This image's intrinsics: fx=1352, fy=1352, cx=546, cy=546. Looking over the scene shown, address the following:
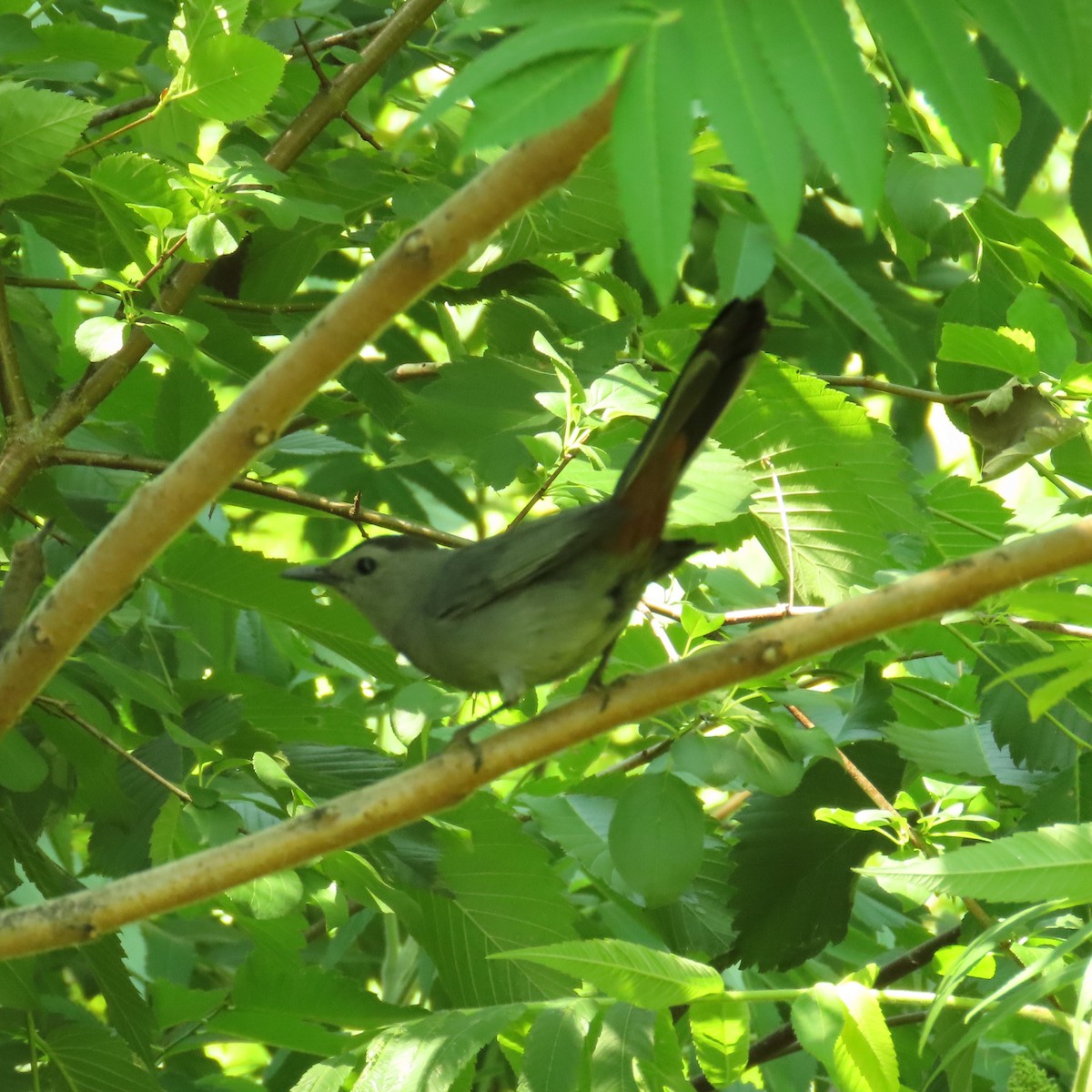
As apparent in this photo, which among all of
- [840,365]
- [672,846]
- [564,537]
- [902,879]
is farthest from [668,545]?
[840,365]

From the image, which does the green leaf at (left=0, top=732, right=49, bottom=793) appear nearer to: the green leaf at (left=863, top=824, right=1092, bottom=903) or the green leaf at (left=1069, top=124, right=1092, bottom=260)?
the green leaf at (left=863, top=824, right=1092, bottom=903)

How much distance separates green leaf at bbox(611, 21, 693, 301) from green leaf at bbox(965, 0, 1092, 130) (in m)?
0.43

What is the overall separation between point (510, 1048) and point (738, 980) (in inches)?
49.1

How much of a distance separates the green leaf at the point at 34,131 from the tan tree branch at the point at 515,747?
1393 millimetres

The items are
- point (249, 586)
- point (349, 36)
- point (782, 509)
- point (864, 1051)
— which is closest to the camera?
point (864, 1051)

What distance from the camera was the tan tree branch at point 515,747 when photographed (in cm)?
209

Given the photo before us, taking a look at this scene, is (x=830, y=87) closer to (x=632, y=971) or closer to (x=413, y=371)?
(x=632, y=971)

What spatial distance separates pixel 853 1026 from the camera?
2.46m

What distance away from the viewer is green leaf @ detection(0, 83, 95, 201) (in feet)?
8.71

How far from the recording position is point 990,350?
2902mm

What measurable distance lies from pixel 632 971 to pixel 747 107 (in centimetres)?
160

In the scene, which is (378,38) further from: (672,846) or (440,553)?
(672,846)

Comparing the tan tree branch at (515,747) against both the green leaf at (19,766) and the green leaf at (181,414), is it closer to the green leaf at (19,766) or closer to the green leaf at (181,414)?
the green leaf at (19,766)

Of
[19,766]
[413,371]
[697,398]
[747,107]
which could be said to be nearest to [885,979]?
[697,398]
